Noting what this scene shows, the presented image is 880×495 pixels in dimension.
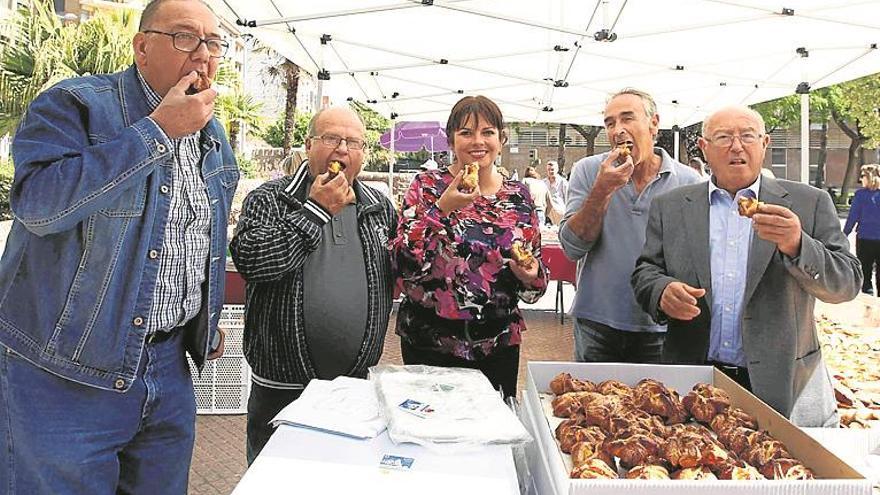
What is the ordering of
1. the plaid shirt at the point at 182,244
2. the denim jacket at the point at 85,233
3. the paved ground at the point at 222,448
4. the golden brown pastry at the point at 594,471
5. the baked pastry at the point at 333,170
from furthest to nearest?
1. the paved ground at the point at 222,448
2. the baked pastry at the point at 333,170
3. the plaid shirt at the point at 182,244
4. the denim jacket at the point at 85,233
5. the golden brown pastry at the point at 594,471

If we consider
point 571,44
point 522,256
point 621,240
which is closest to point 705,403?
point 522,256

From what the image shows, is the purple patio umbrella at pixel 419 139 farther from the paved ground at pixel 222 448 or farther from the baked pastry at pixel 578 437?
the baked pastry at pixel 578 437

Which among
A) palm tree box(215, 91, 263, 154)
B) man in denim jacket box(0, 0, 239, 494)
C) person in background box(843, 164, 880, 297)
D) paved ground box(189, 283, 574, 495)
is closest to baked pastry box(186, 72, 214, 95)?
man in denim jacket box(0, 0, 239, 494)

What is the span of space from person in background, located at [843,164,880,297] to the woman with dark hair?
910 centimetres

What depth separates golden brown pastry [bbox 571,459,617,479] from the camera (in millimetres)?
1203

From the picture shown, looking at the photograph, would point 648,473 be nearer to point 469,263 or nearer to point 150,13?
point 469,263

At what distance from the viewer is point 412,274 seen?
2.22 metres

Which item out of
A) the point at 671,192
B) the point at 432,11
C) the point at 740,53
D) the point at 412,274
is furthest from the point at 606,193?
the point at 740,53

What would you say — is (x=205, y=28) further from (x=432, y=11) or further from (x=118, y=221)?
(x=432, y=11)

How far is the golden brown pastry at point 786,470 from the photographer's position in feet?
4.08

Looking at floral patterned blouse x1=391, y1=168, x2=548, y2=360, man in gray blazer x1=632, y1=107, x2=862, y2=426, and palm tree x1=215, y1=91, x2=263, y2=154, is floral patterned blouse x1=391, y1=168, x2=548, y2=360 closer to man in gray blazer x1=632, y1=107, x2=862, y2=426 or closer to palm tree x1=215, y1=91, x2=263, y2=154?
man in gray blazer x1=632, y1=107, x2=862, y2=426

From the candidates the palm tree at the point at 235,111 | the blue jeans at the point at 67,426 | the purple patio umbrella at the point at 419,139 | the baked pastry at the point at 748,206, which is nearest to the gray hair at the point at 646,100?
the baked pastry at the point at 748,206

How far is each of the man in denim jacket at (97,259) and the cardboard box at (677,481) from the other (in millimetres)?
981

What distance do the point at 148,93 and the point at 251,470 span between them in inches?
41.4
